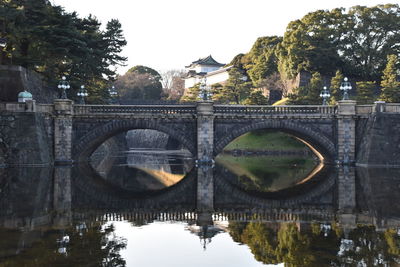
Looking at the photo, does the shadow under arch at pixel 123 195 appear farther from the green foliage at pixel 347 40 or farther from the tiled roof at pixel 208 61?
the tiled roof at pixel 208 61

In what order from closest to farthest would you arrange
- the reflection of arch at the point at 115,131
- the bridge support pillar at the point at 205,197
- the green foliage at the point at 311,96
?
the bridge support pillar at the point at 205,197 → the reflection of arch at the point at 115,131 → the green foliage at the point at 311,96

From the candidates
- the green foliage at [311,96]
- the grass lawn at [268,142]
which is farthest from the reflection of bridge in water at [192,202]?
the grass lawn at [268,142]

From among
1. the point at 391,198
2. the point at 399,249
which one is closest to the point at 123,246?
the point at 399,249

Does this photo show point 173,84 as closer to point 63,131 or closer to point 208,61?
point 208,61

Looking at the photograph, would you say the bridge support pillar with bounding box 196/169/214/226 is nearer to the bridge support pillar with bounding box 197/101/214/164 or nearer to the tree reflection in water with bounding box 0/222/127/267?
the tree reflection in water with bounding box 0/222/127/267

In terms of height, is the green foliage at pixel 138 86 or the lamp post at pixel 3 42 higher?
the green foliage at pixel 138 86

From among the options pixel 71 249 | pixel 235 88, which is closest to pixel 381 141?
pixel 71 249

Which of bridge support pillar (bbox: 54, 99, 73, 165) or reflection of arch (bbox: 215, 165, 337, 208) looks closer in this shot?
reflection of arch (bbox: 215, 165, 337, 208)

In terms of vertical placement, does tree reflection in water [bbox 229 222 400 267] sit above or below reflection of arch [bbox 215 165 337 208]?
below

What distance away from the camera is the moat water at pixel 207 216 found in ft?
43.2

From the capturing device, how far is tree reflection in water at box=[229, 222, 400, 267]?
1273 cm

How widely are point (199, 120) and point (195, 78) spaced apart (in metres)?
79.9

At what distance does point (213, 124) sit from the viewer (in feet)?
144

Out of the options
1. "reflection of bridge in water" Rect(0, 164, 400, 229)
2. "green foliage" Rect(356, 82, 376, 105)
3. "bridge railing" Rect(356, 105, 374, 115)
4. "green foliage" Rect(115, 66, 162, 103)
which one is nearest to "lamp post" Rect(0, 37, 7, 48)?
"reflection of bridge in water" Rect(0, 164, 400, 229)
